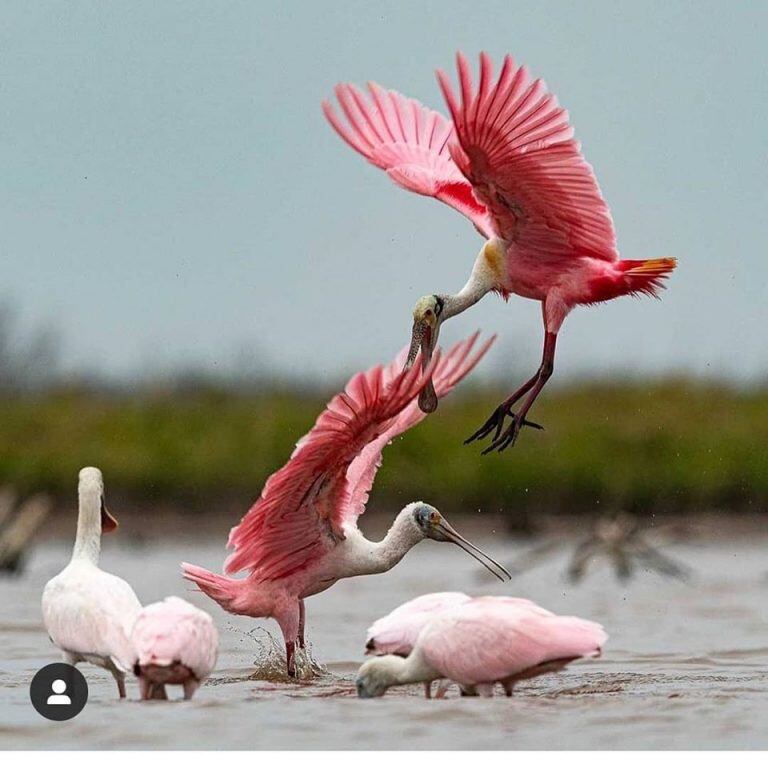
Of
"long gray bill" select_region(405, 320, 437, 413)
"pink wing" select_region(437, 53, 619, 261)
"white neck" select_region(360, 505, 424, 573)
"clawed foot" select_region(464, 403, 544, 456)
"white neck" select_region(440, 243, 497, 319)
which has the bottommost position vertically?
"white neck" select_region(360, 505, 424, 573)

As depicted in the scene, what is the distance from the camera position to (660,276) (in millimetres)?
10367

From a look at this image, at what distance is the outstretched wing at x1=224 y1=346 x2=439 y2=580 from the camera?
31.5ft

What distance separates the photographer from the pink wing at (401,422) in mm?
10758

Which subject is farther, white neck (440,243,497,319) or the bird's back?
white neck (440,243,497,319)

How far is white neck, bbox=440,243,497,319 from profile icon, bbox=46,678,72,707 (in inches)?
99.2

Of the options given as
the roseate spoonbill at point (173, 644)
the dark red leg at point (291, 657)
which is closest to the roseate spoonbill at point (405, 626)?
the dark red leg at point (291, 657)

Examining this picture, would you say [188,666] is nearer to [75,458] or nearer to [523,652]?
[523,652]

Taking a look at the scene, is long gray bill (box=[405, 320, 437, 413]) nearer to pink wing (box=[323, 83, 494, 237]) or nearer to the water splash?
pink wing (box=[323, 83, 494, 237])

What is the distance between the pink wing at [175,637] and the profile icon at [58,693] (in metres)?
0.32

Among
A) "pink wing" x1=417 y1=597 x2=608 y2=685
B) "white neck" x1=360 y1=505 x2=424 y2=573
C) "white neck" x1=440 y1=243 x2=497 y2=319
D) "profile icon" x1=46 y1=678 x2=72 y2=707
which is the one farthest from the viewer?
"white neck" x1=360 y1=505 x2=424 y2=573

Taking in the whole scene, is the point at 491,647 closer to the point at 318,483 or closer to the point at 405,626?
the point at 405,626

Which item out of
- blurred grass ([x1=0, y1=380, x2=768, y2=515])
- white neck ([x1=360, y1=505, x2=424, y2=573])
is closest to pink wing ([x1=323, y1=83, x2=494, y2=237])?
white neck ([x1=360, y1=505, x2=424, y2=573])

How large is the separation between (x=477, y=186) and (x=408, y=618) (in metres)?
1.91

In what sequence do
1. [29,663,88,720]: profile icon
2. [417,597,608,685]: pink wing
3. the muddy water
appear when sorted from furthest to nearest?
[417,597,608,685]: pink wing < the muddy water < [29,663,88,720]: profile icon
